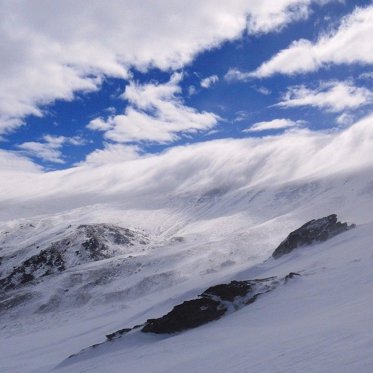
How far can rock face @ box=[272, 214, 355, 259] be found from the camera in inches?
2318

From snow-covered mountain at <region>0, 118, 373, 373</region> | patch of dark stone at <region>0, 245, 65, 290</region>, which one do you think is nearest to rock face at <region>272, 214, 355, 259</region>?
snow-covered mountain at <region>0, 118, 373, 373</region>

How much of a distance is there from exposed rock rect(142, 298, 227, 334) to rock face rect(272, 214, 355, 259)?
1126 inches

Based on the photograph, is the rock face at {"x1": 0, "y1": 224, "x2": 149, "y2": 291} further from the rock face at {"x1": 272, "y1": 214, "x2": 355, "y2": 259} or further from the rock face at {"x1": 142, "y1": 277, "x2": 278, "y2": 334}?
the rock face at {"x1": 142, "y1": 277, "x2": 278, "y2": 334}

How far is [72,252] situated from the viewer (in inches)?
4082

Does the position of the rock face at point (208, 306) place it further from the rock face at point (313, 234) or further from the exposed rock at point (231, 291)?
the rock face at point (313, 234)

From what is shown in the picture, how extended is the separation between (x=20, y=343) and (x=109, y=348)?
2353 cm

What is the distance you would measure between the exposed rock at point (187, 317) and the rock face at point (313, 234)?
93.9ft

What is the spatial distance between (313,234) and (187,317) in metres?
32.9

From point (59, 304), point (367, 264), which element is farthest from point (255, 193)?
point (367, 264)

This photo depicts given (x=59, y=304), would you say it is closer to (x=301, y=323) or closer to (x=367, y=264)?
(x=367, y=264)

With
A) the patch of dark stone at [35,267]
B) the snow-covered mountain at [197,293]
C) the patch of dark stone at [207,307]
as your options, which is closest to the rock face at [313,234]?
the snow-covered mountain at [197,293]

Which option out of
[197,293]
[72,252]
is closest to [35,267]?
[72,252]

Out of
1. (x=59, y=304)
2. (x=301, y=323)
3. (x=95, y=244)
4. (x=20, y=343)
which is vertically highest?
(x=95, y=244)

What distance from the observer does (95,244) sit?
106062 millimetres
